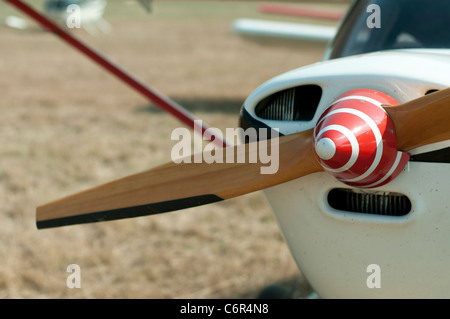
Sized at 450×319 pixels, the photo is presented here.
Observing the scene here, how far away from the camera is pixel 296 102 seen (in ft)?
4.54

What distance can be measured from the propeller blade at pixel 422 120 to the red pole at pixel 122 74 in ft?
3.78

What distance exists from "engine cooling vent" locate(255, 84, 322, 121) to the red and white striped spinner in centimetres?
16

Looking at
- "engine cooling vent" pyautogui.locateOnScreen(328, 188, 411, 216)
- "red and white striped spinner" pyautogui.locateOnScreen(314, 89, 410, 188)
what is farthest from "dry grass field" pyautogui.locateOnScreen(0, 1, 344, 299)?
"red and white striped spinner" pyautogui.locateOnScreen(314, 89, 410, 188)

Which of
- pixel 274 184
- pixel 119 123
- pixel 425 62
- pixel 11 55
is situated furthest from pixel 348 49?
pixel 11 55

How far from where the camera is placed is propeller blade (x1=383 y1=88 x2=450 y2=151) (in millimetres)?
1140

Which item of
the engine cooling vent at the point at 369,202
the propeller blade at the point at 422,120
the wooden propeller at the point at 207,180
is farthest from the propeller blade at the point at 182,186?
the propeller blade at the point at 422,120

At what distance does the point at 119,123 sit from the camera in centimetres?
557

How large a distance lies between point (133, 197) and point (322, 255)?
0.57 meters

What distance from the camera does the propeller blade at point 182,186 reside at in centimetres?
134

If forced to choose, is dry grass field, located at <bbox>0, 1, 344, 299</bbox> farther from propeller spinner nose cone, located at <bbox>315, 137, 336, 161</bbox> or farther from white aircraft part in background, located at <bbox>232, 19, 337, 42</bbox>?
propeller spinner nose cone, located at <bbox>315, 137, 336, 161</bbox>

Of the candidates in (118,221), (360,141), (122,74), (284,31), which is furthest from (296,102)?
(284,31)

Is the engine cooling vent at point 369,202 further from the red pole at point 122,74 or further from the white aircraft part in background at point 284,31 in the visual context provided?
the white aircraft part in background at point 284,31

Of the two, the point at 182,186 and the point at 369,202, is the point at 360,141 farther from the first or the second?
the point at 182,186

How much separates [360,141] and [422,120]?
0.56ft
